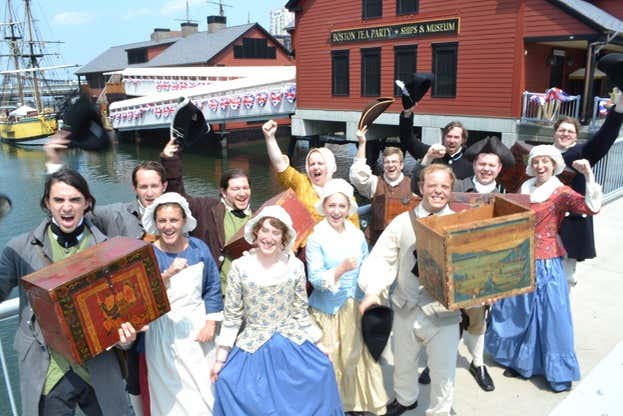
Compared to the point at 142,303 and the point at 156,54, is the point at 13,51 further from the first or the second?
the point at 142,303

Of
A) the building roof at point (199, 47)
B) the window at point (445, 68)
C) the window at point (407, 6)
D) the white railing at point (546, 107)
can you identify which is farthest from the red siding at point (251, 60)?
the white railing at point (546, 107)

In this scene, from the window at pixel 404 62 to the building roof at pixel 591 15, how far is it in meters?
5.25

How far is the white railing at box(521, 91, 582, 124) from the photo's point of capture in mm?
15102

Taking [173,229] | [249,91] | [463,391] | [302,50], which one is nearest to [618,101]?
[463,391]

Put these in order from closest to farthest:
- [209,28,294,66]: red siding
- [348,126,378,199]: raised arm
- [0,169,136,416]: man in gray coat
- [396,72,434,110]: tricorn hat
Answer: [0,169,136,416]: man in gray coat → [348,126,378,199]: raised arm → [396,72,434,110]: tricorn hat → [209,28,294,66]: red siding

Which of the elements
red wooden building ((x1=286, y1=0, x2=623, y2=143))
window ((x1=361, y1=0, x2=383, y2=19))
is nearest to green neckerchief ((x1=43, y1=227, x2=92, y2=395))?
red wooden building ((x1=286, y1=0, x2=623, y2=143))

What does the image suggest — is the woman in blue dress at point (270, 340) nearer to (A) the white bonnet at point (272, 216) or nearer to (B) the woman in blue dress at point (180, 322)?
(A) the white bonnet at point (272, 216)

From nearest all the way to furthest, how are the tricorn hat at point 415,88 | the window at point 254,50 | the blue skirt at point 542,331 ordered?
1. the blue skirt at point 542,331
2. the tricorn hat at point 415,88
3. the window at point 254,50

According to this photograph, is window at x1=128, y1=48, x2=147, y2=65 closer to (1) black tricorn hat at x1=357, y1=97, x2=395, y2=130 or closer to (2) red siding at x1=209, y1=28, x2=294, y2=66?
(2) red siding at x1=209, y1=28, x2=294, y2=66

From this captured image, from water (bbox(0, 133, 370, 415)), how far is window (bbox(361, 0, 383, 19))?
22.4 ft

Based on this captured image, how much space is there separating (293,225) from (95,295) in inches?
53.0

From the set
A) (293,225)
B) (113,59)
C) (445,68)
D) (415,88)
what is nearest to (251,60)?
(113,59)

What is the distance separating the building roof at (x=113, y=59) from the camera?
45.0m

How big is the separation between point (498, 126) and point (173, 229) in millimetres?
16211
